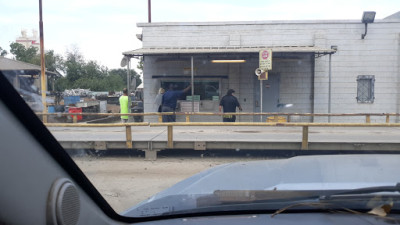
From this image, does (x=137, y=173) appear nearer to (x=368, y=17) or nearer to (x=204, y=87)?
(x=204, y=87)

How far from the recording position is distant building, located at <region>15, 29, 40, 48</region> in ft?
8.05

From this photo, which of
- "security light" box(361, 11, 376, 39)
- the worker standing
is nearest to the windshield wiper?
the worker standing

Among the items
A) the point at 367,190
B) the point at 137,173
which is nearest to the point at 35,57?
the point at 367,190

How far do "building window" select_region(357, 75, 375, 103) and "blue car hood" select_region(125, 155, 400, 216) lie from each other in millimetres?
14344

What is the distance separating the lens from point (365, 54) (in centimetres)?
1605

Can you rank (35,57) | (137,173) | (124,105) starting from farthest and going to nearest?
(124,105) < (137,173) < (35,57)

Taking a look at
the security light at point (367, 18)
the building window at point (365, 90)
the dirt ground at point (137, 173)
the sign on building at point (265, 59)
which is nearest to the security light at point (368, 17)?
the security light at point (367, 18)

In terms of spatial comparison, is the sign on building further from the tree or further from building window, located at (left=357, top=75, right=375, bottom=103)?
the tree

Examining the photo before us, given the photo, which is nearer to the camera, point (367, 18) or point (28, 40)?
point (28, 40)

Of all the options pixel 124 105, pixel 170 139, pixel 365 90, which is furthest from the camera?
pixel 365 90

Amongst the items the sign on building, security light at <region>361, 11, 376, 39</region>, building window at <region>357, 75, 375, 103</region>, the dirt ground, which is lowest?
the dirt ground

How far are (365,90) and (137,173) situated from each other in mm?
12384

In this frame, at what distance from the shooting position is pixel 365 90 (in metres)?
16.5

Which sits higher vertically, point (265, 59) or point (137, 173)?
point (265, 59)
